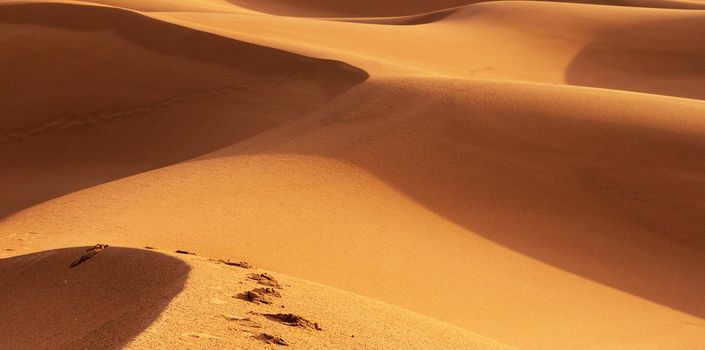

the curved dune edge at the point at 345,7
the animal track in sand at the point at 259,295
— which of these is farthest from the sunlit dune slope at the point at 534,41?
the curved dune edge at the point at 345,7

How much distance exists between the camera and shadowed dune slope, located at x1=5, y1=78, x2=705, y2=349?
494 cm

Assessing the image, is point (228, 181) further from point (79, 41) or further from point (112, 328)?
point (79, 41)

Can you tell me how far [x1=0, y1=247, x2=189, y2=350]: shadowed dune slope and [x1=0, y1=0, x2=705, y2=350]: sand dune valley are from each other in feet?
0.05

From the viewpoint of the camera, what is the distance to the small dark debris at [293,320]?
10.5ft

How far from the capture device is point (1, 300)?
404 centimetres

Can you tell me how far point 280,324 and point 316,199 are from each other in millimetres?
2829

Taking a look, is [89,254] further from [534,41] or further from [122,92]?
[534,41]

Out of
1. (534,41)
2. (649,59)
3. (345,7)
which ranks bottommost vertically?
(345,7)

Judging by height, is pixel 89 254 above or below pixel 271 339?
below

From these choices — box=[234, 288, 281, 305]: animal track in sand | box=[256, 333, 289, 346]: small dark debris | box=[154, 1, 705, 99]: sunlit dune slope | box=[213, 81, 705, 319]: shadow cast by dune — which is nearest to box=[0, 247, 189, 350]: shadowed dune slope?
box=[234, 288, 281, 305]: animal track in sand

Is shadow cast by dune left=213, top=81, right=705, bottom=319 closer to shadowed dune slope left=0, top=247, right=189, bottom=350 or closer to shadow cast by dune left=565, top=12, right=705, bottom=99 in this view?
shadowed dune slope left=0, top=247, right=189, bottom=350

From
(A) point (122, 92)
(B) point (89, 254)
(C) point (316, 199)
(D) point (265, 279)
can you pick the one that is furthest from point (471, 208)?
(A) point (122, 92)

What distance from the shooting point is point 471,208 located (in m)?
6.31

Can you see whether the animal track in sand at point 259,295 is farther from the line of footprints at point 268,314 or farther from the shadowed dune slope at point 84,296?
the shadowed dune slope at point 84,296
